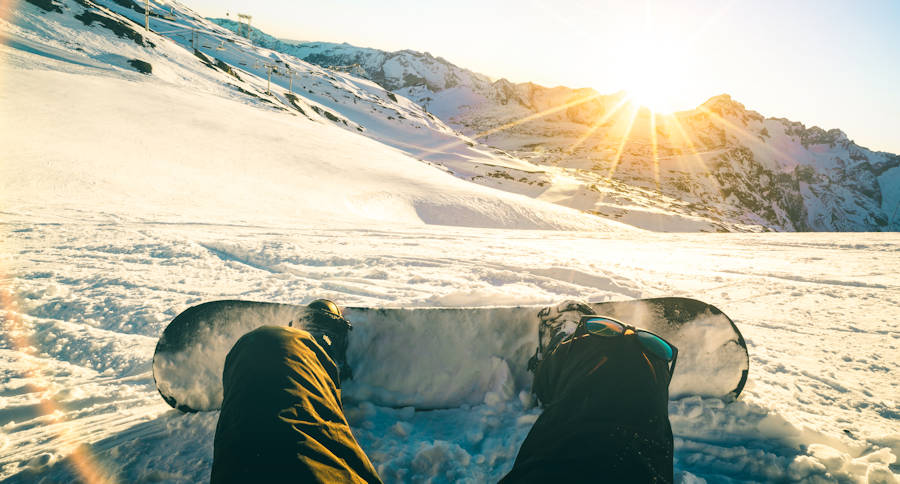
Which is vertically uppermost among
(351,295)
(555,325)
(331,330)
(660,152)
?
(660,152)

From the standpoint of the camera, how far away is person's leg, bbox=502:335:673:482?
119 cm

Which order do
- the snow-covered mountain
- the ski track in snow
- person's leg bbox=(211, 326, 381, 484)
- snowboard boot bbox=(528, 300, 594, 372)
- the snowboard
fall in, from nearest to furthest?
person's leg bbox=(211, 326, 381, 484) < the ski track in snow < the snowboard < snowboard boot bbox=(528, 300, 594, 372) < the snow-covered mountain

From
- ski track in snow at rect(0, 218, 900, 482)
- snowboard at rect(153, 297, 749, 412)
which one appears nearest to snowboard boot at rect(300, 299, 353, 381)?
snowboard at rect(153, 297, 749, 412)

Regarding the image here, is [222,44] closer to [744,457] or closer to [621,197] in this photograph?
[621,197]

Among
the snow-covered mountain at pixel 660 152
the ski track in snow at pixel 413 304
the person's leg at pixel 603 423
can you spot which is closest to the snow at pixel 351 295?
the ski track in snow at pixel 413 304

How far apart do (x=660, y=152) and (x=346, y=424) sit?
316 ft

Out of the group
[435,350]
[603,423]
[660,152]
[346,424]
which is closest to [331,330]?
[435,350]

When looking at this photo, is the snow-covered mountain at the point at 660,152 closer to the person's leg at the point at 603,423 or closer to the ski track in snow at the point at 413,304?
the ski track in snow at the point at 413,304

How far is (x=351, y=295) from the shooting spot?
3.52 m

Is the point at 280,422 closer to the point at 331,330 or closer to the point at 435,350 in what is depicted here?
the point at 331,330

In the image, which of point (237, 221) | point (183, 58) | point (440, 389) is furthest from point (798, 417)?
point (183, 58)

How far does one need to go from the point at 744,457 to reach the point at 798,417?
419 mm

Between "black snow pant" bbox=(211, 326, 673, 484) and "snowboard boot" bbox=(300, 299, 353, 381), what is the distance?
1.04 feet

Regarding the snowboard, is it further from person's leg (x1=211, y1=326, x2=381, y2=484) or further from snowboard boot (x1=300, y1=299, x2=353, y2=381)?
person's leg (x1=211, y1=326, x2=381, y2=484)
